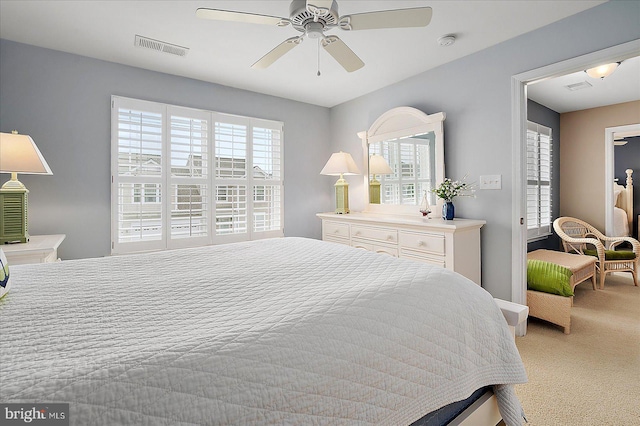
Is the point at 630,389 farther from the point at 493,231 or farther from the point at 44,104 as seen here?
the point at 44,104

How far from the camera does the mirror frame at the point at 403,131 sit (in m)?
3.14

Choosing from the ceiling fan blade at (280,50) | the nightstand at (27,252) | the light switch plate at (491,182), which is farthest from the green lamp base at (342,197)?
the nightstand at (27,252)

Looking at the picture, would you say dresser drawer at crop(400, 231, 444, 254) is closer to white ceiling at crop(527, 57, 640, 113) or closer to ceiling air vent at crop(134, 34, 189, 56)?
white ceiling at crop(527, 57, 640, 113)

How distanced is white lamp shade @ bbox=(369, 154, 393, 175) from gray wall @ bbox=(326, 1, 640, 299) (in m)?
0.72

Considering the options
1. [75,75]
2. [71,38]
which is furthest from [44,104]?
[71,38]

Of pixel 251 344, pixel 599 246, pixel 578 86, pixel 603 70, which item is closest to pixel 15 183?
pixel 251 344

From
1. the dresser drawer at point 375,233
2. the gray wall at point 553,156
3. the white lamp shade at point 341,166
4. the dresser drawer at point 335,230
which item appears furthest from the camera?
the gray wall at point 553,156

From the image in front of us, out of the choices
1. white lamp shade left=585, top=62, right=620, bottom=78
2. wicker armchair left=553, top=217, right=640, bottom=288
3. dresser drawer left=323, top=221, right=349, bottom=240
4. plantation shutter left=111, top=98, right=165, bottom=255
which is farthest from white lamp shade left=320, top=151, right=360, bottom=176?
wicker armchair left=553, top=217, right=640, bottom=288

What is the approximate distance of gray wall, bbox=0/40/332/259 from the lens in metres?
2.64

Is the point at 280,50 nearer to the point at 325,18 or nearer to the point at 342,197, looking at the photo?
the point at 325,18

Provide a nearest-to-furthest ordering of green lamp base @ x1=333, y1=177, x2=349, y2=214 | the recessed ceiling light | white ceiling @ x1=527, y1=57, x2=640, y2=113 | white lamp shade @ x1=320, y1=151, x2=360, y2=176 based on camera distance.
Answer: the recessed ceiling light < white ceiling @ x1=527, y1=57, x2=640, y2=113 < white lamp shade @ x1=320, y1=151, x2=360, y2=176 < green lamp base @ x1=333, y1=177, x2=349, y2=214

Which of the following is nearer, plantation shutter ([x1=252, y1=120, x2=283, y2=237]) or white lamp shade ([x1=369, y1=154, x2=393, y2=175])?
white lamp shade ([x1=369, y1=154, x2=393, y2=175])

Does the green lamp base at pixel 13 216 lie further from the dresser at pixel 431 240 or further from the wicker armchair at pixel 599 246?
the wicker armchair at pixel 599 246

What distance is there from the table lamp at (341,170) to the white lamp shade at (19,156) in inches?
106
